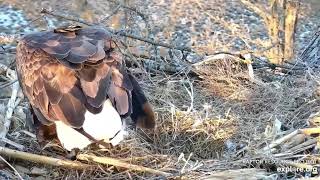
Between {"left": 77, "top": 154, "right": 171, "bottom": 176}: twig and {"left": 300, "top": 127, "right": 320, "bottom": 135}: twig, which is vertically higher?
{"left": 300, "top": 127, "right": 320, "bottom": 135}: twig

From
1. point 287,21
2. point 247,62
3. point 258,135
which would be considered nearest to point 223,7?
point 287,21

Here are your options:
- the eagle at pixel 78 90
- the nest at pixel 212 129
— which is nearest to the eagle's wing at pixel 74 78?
the eagle at pixel 78 90

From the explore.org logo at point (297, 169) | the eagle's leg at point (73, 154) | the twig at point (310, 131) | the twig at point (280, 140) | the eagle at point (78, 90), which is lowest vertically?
the eagle's leg at point (73, 154)

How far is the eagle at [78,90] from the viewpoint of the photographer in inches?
113

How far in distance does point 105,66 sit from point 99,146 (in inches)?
15.8

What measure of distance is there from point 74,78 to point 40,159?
0.42 metres

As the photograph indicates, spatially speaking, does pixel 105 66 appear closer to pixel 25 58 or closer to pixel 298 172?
pixel 25 58

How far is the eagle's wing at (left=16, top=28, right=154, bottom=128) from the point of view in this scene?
2887mm

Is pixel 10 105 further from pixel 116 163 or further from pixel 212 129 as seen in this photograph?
pixel 212 129

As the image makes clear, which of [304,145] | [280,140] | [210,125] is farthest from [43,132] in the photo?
[304,145]

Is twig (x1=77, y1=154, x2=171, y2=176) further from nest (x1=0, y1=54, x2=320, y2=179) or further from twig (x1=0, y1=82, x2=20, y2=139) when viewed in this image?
twig (x1=0, y1=82, x2=20, y2=139)

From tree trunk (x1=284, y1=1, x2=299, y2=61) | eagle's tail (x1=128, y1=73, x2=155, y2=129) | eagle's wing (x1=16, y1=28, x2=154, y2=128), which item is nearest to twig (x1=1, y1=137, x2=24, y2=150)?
eagle's wing (x1=16, y1=28, x2=154, y2=128)

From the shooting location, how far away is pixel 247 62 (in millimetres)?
3957

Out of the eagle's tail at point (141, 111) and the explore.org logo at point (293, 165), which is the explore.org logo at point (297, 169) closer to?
the explore.org logo at point (293, 165)
